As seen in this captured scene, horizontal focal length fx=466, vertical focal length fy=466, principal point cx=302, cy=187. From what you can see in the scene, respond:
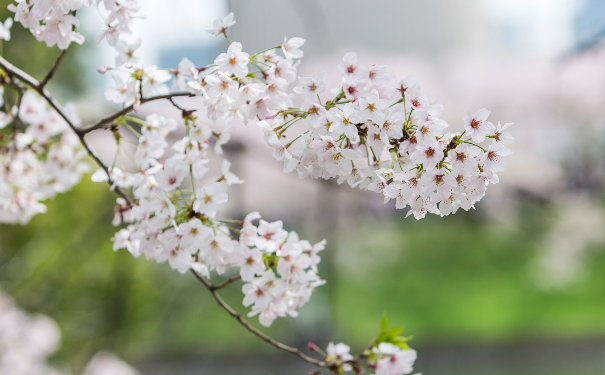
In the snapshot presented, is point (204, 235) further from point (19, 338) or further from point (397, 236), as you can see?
point (397, 236)

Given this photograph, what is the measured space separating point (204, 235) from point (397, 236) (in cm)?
1231

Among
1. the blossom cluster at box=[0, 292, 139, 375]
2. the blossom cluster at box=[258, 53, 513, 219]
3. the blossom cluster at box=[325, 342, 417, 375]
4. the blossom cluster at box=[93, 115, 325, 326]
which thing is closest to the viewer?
the blossom cluster at box=[258, 53, 513, 219]

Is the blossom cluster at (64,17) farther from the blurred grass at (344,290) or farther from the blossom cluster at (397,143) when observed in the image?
the blurred grass at (344,290)

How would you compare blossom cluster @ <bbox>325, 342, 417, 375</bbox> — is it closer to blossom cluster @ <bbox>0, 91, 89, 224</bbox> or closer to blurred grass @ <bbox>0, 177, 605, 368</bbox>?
blossom cluster @ <bbox>0, 91, 89, 224</bbox>

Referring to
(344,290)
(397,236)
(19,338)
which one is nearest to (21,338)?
(19,338)

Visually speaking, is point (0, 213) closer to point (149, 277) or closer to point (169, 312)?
point (169, 312)

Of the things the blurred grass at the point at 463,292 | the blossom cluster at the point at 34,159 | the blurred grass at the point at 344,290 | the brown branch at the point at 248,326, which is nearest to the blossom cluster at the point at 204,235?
the brown branch at the point at 248,326

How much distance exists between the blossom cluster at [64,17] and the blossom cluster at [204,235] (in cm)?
18

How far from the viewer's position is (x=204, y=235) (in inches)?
26.3

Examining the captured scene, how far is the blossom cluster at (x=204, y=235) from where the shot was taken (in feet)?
2.21

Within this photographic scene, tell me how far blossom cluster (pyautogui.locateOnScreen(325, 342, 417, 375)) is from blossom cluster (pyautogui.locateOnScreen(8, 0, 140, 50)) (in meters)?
0.63

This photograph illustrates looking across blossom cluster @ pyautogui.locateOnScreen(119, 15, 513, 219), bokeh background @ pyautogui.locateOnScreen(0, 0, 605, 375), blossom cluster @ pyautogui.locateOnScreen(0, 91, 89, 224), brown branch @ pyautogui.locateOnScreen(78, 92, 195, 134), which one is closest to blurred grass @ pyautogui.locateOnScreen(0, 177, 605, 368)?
bokeh background @ pyautogui.locateOnScreen(0, 0, 605, 375)

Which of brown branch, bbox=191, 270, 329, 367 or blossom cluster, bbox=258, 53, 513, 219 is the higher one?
blossom cluster, bbox=258, 53, 513, 219

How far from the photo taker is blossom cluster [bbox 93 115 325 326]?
26.5 inches
